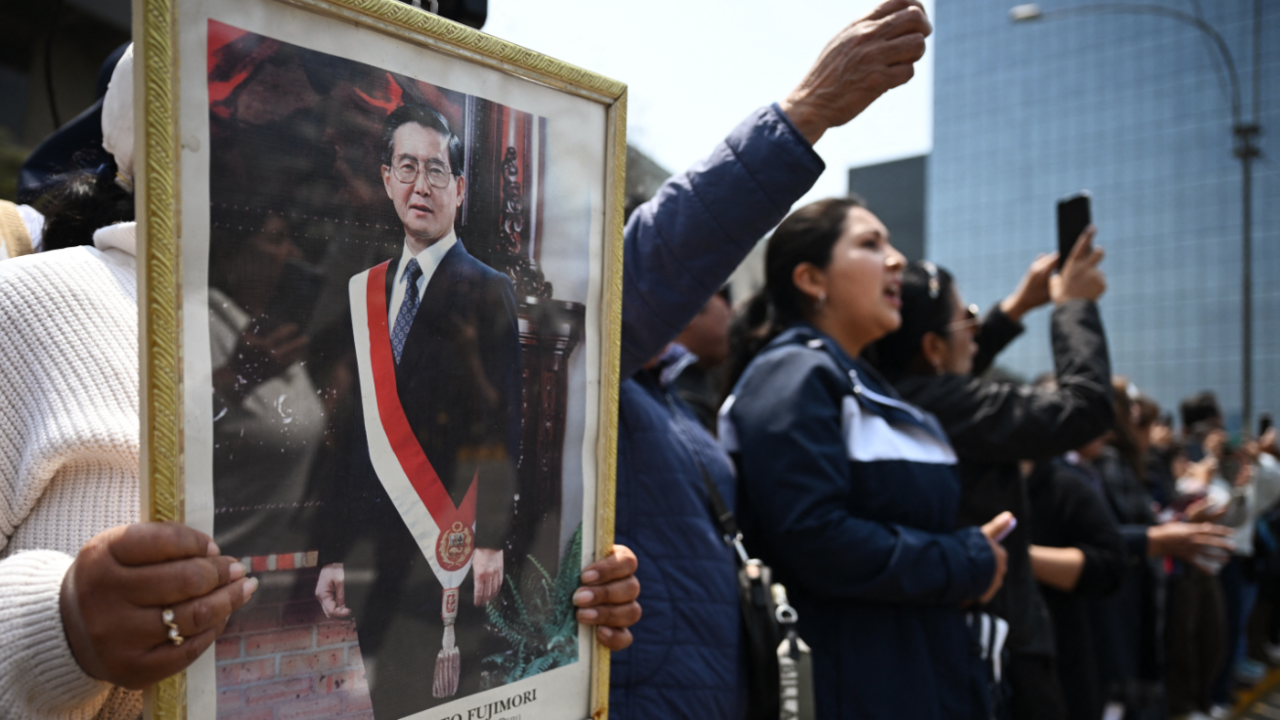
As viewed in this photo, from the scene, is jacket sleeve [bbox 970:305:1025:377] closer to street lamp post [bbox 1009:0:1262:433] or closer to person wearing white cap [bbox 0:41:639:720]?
person wearing white cap [bbox 0:41:639:720]

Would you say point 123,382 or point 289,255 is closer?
point 289,255

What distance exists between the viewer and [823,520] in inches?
75.5

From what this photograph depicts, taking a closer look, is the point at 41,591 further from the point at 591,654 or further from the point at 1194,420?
the point at 1194,420

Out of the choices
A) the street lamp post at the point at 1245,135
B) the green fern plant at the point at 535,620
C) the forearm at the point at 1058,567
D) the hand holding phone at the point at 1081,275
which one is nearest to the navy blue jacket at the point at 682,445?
the green fern plant at the point at 535,620

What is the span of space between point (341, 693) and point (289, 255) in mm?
440

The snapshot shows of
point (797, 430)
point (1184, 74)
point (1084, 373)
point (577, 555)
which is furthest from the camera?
point (1184, 74)

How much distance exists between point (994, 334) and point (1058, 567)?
38.0 inches

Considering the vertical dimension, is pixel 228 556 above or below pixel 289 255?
below

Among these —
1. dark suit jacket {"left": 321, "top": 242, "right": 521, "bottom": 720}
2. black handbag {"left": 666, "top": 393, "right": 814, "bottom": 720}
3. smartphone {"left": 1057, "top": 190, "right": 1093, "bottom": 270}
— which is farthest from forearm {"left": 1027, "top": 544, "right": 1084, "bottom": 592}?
dark suit jacket {"left": 321, "top": 242, "right": 521, "bottom": 720}

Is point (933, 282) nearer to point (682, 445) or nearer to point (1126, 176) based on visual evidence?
point (682, 445)

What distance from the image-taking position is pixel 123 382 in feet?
3.07

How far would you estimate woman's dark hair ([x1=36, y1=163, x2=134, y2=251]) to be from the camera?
116 cm

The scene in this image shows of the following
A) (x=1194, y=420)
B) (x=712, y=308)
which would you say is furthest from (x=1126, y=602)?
(x=1194, y=420)

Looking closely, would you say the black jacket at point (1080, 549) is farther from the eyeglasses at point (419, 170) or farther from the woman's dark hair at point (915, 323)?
the eyeglasses at point (419, 170)
